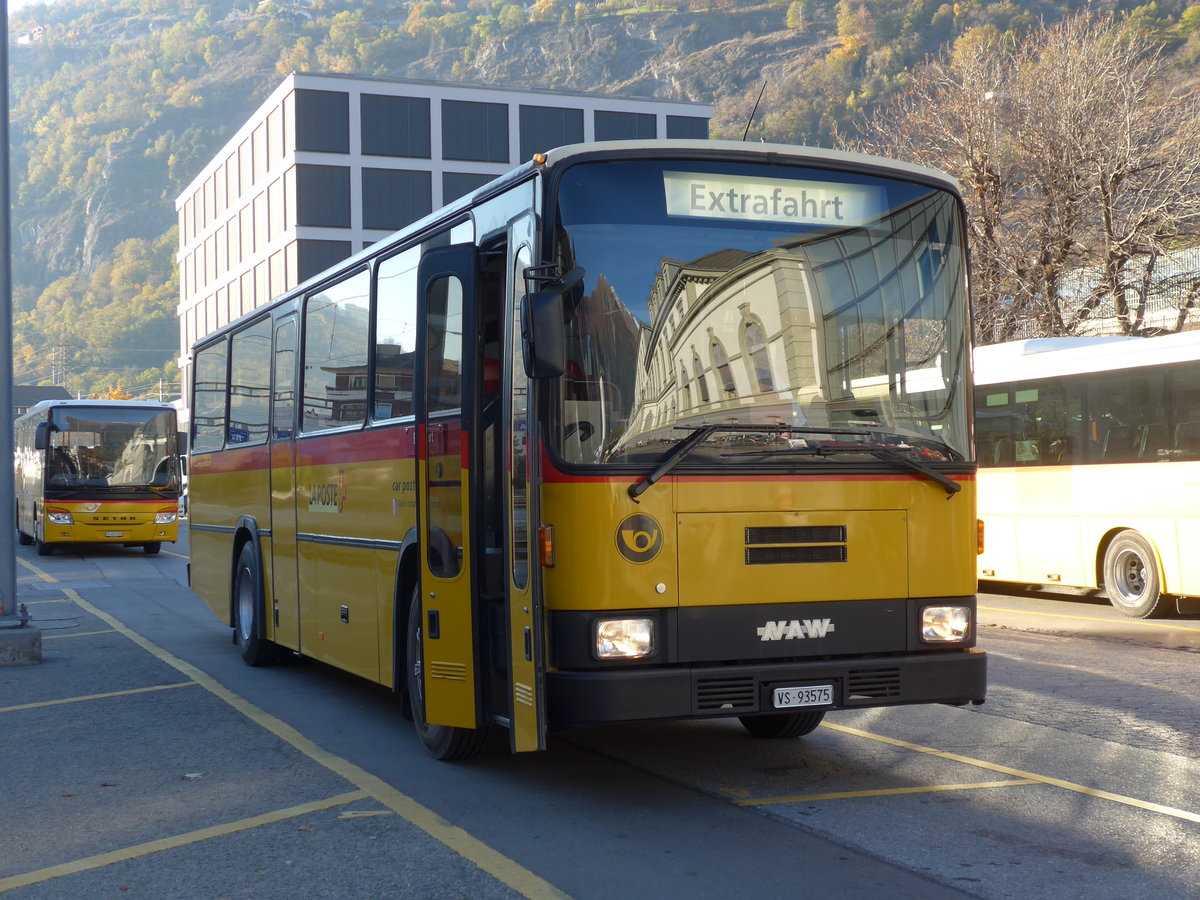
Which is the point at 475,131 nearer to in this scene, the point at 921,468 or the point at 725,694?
the point at 921,468

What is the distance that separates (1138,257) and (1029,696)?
2611 centimetres

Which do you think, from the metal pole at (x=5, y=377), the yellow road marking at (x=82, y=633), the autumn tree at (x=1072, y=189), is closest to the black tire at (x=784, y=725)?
the metal pole at (x=5, y=377)

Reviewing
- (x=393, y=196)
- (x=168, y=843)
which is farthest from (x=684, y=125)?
(x=168, y=843)

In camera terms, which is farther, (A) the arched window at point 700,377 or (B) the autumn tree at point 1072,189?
(B) the autumn tree at point 1072,189

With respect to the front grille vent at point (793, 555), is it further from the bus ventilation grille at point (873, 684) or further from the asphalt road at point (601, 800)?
the asphalt road at point (601, 800)

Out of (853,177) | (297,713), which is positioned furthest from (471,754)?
(853,177)

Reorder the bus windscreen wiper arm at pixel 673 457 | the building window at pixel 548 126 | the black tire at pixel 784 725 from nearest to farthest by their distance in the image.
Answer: the bus windscreen wiper arm at pixel 673 457 → the black tire at pixel 784 725 → the building window at pixel 548 126

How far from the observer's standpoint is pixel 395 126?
241 feet

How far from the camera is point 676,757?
786cm

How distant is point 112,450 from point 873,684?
936 inches

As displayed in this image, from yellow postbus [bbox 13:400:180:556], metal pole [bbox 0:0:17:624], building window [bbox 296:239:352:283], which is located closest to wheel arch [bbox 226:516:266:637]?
metal pole [bbox 0:0:17:624]

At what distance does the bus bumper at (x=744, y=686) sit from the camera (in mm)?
6340

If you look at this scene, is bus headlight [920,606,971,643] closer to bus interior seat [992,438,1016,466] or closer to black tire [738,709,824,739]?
black tire [738,709,824,739]

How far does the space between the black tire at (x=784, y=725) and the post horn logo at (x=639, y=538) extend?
2192 mm
